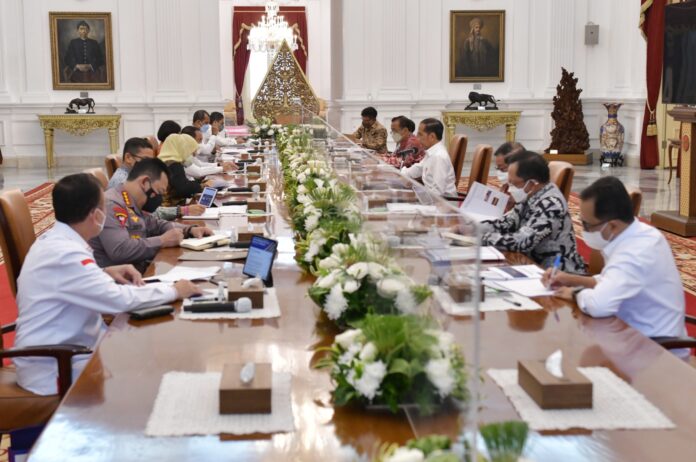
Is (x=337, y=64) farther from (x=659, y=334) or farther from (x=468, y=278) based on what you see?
(x=468, y=278)

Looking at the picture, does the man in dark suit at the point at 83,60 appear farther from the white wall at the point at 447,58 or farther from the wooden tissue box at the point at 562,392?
the wooden tissue box at the point at 562,392

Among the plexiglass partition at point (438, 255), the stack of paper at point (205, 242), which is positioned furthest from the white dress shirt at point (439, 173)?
the plexiglass partition at point (438, 255)

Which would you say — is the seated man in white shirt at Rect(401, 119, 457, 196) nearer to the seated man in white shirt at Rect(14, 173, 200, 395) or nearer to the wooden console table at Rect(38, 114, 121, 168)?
the seated man in white shirt at Rect(14, 173, 200, 395)

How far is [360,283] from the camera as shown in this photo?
262cm

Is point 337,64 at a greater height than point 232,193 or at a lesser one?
greater

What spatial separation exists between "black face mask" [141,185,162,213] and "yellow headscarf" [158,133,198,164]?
2.72m

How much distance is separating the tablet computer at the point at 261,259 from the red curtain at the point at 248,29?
62.0 ft

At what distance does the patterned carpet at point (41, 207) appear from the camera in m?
9.53

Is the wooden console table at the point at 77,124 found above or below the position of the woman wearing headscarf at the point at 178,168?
above

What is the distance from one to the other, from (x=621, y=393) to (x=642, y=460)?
1.36ft

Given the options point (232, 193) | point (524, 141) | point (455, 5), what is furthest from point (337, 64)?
point (232, 193)

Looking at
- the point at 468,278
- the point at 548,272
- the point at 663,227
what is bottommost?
the point at 663,227

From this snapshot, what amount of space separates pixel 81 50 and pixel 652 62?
9.93m

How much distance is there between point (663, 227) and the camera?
9.40 metres
